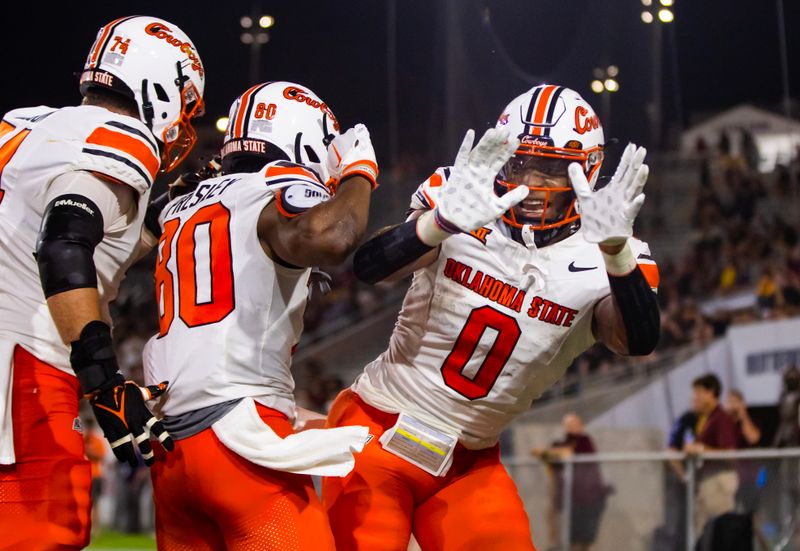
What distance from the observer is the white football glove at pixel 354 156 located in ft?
9.22

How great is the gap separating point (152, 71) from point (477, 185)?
3.25 feet

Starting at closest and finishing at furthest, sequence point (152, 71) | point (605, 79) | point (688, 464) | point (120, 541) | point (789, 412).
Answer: point (152, 71) < point (605, 79) < point (688, 464) < point (789, 412) < point (120, 541)

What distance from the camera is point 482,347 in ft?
10.5

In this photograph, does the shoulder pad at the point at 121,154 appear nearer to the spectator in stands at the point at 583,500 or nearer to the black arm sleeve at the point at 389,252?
the black arm sleeve at the point at 389,252

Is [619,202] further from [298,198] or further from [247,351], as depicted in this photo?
[247,351]

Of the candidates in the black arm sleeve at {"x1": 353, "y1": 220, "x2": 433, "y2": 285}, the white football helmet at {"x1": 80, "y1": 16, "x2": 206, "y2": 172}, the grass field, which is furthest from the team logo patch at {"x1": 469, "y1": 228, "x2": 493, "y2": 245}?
the grass field

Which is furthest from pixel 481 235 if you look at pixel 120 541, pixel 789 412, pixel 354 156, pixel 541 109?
pixel 120 541

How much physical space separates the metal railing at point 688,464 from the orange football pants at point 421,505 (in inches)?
115

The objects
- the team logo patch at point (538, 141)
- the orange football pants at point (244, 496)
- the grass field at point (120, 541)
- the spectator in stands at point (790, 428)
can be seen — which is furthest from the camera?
the grass field at point (120, 541)

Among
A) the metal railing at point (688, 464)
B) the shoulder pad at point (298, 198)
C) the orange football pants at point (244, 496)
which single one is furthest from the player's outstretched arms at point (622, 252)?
the metal railing at point (688, 464)

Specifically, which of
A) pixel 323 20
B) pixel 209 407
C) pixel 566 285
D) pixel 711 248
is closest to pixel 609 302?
pixel 566 285

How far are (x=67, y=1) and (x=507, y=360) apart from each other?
434 cm

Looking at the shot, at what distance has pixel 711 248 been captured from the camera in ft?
36.1

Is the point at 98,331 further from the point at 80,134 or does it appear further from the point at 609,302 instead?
the point at 609,302
